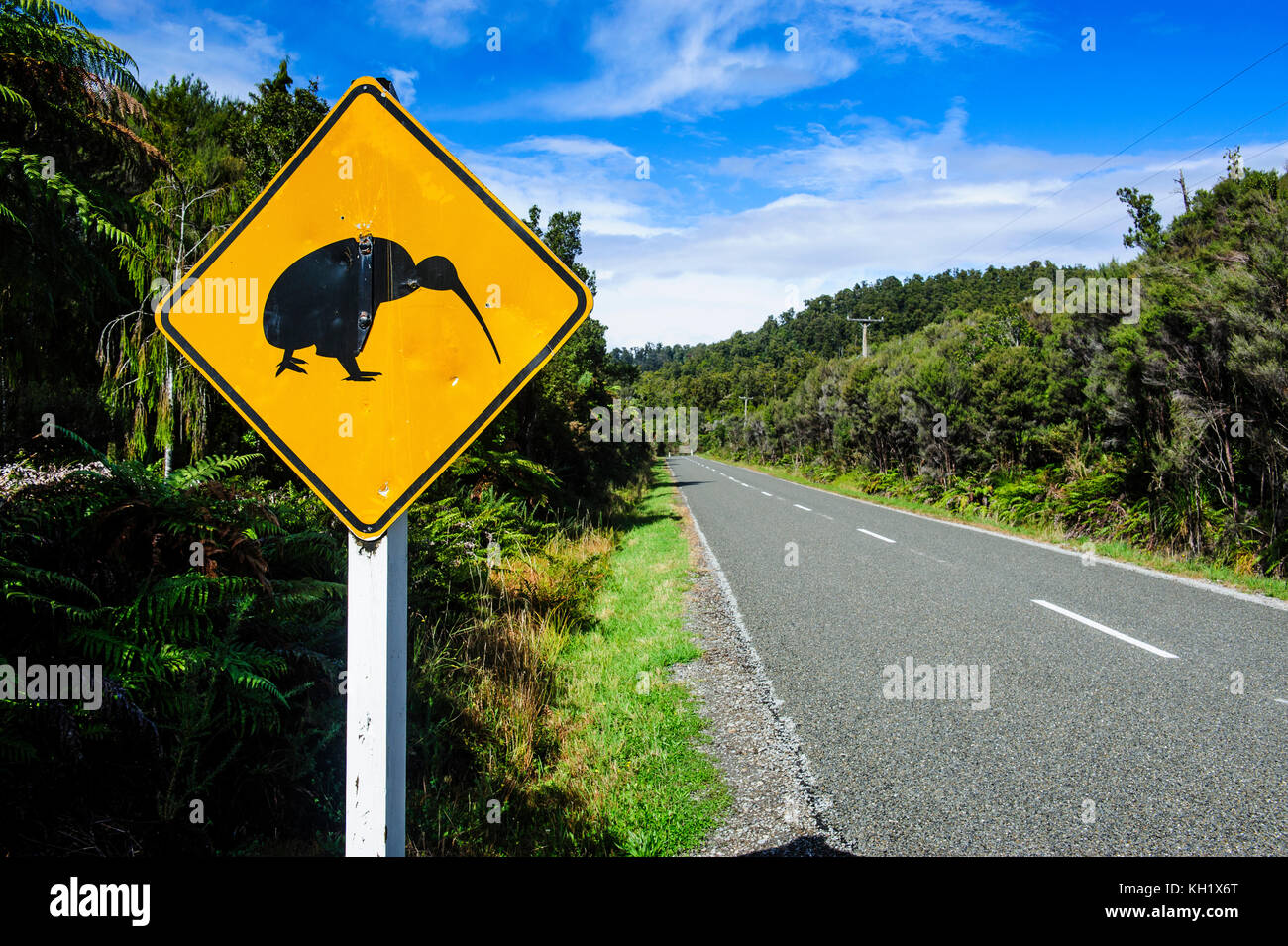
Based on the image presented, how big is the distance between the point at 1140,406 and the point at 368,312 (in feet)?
44.2

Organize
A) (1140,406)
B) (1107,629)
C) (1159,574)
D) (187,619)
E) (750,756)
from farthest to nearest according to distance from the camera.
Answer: (1140,406) < (1159,574) < (1107,629) < (750,756) < (187,619)

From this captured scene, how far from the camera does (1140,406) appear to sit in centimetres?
1113

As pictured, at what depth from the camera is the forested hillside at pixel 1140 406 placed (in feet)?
27.6

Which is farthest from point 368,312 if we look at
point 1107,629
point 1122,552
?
point 1122,552

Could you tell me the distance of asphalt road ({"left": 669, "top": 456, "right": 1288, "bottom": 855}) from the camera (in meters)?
2.98

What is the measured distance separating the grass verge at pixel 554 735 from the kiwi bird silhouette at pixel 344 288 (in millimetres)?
2336

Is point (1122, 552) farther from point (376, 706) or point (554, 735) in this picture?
point (376, 706)

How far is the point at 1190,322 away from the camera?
9.49 m

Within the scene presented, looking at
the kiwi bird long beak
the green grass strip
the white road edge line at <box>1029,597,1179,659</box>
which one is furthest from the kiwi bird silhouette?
the white road edge line at <box>1029,597,1179,659</box>

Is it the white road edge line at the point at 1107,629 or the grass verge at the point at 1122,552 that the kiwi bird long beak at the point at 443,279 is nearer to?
the white road edge line at the point at 1107,629

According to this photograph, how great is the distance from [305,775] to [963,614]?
617 cm

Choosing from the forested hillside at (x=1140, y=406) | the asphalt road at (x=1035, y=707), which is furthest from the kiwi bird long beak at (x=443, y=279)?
the forested hillside at (x=1140, y=406)
